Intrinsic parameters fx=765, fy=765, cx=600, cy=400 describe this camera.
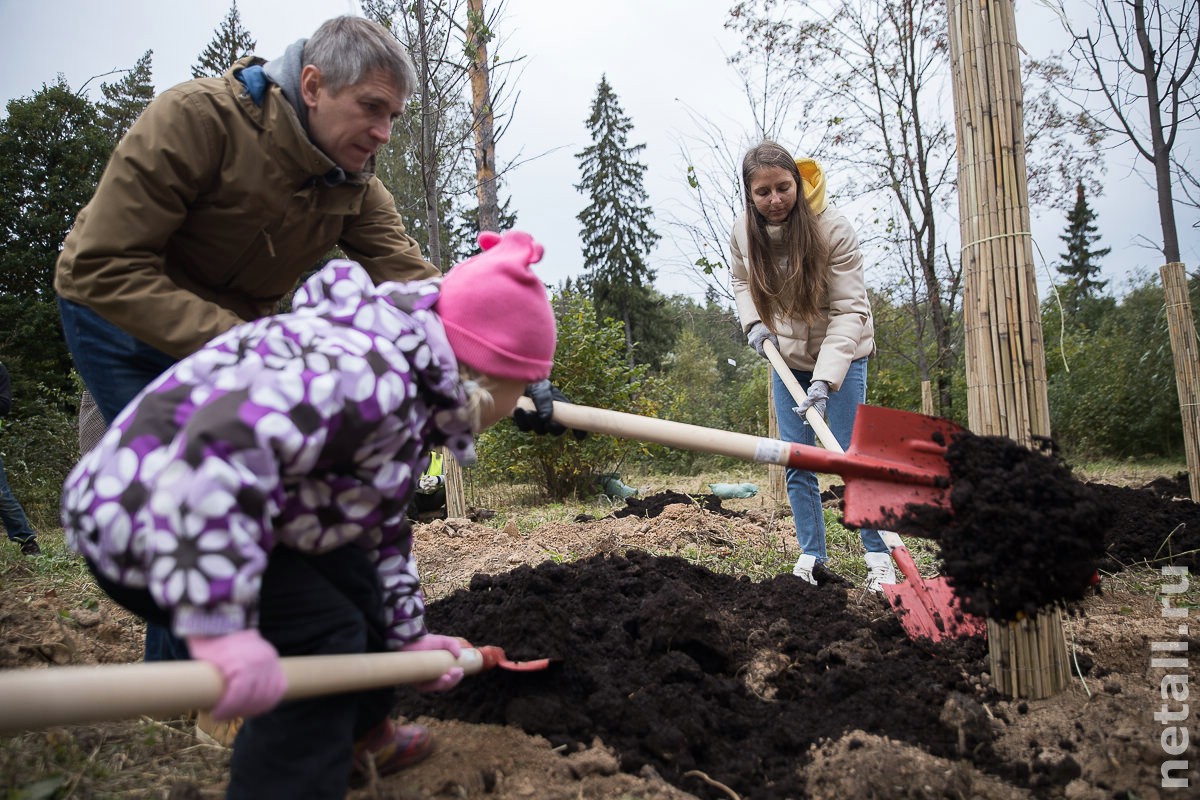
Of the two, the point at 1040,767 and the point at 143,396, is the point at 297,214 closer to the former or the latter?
the point at 143,396

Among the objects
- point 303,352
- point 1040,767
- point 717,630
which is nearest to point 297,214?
point 303,352

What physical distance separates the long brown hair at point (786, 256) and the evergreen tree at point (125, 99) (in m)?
18.9

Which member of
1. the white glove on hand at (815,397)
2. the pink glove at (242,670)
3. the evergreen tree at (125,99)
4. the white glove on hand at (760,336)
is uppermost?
the evergreen tree at (125,99)

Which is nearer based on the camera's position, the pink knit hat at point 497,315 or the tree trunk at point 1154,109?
the pink knit hat at point 497,315

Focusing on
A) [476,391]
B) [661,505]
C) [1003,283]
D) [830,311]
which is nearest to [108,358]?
[476,391]

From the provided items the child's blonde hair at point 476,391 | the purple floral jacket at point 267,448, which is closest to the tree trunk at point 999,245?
the child's blonde hair at point 476,391

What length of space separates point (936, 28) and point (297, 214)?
28.8ft

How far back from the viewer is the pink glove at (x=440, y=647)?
77.2 inches

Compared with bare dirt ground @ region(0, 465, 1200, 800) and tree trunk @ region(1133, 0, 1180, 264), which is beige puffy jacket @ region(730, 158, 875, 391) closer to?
bare dirt ground @ region(0, 465, 1200, 800)

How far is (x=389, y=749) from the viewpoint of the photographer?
194 cm

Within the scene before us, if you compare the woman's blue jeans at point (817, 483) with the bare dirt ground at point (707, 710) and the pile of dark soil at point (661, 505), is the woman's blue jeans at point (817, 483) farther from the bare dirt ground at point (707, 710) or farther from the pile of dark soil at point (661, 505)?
the pile of dark soil at point (661, 505)

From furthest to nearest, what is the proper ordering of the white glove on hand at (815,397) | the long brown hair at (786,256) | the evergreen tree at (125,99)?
the evergreen tree at (125,99), the long brown hair at (786,256), the white glove on hand at (815,397)

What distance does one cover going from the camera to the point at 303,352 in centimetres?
147

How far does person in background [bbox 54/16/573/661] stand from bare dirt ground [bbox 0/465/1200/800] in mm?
713
